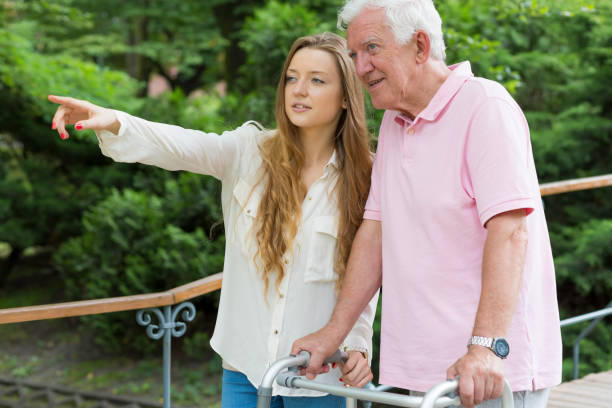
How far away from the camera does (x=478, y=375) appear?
1.53 m

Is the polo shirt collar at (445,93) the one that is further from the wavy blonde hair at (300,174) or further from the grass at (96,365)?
the grass at (96,365)

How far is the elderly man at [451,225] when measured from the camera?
1.60 metres

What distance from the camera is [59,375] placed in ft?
27.0

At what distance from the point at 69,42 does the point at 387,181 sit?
10.6m

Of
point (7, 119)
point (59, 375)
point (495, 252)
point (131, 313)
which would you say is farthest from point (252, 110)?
point (495, 252)

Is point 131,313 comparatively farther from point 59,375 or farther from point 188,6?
point 188,6

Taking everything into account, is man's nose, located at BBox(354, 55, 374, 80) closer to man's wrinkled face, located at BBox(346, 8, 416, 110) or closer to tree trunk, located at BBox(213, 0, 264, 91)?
man's wrinkled face, located at BBox(346, 8, 416, 110)

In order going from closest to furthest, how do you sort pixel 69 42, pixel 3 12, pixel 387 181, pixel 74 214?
pixel 387 181 → pixel 3 12 → pixel 74 214 → pixel 69 42

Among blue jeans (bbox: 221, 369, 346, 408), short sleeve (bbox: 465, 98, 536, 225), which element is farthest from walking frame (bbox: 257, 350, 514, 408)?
short sleeve (bbox: 465, 98, 536, 225)

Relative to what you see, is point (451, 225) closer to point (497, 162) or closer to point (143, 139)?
point (497, 162)

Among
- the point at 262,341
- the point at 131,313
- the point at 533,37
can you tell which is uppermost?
the point at 533,37

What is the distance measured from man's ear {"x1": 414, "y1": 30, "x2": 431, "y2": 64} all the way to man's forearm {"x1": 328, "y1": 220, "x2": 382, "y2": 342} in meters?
0.45

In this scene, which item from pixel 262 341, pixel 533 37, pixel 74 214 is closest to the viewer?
pixel 262 341

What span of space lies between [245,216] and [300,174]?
205mm
